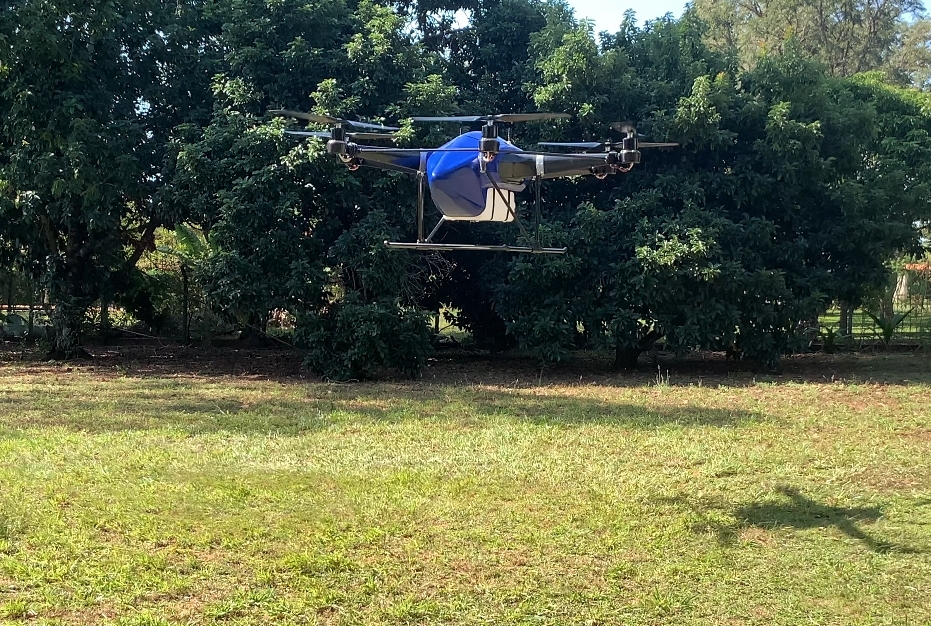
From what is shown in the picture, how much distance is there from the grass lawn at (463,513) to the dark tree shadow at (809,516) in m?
0.02

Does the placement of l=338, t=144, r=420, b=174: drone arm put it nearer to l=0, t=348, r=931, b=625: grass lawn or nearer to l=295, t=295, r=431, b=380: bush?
l=0, t=348, r=931, b=625: grass lawn

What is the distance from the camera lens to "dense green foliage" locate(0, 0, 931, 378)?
37.1ft

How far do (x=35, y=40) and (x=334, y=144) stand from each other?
7305mm

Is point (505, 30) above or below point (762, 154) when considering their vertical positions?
above

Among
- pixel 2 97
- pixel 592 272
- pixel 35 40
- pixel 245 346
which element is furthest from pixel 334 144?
pixel 245 346

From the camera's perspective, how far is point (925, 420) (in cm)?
837

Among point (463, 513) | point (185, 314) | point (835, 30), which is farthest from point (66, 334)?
point (835, 30)

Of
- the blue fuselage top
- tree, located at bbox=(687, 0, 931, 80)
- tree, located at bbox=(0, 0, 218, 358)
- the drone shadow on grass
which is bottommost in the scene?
the drone shadow on grass

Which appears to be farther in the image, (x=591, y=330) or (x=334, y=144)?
(x=591, y=330)

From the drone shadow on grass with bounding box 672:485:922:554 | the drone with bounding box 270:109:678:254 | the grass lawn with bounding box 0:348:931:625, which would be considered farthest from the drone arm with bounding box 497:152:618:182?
the drone shadow on grass with bounding box 672:485:922:554

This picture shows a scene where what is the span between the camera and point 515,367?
13.8 m

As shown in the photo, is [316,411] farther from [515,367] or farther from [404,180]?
[515,367]

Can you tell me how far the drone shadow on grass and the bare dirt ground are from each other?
5.92 metres

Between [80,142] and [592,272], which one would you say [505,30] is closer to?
[592,272]
